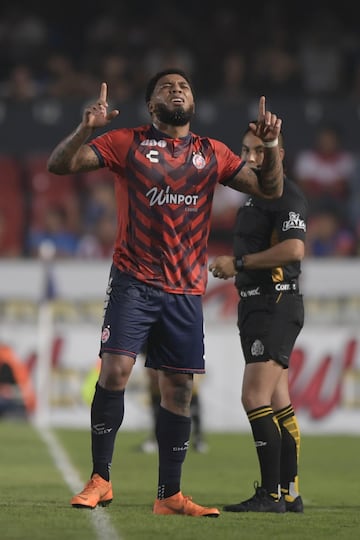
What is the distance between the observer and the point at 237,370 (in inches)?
622

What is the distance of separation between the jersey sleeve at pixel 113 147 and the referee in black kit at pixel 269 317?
2.76ft

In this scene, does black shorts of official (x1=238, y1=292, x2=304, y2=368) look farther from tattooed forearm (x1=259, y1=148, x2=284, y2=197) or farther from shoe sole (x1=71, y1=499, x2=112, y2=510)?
shoe sole (x1=71, y1=499, x2=112, y2=510)

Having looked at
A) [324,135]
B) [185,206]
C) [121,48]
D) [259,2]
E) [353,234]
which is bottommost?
[185,206]

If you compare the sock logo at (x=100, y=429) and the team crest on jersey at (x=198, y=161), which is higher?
the team crest on jersey at (x=198, y=161)

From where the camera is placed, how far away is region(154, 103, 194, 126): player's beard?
6984 millimetres

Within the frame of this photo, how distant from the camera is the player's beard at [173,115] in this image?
6.98 m

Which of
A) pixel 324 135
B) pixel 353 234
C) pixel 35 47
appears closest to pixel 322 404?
pixel 353 234

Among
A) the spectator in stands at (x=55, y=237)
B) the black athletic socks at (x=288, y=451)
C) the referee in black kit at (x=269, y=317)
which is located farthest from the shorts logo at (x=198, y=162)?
the spectator in stands at (x=55, y=237)

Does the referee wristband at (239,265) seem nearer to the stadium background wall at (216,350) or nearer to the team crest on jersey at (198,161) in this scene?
the team crest on jersey at (198,161)

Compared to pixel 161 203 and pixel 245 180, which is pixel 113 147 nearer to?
pixel 161 203

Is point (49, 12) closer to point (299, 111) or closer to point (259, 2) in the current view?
point (259, 2)

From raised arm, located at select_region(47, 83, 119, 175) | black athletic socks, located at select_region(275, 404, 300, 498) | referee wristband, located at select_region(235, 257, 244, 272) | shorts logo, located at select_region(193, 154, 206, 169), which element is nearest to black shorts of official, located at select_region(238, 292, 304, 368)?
referee wristband, located at select_region(235, 257, 244, 272)

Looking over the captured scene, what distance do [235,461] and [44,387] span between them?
15.5 ft

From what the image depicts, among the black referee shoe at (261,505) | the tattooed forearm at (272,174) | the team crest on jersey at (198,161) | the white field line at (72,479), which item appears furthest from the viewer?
the black referee shoe at (261,505)
